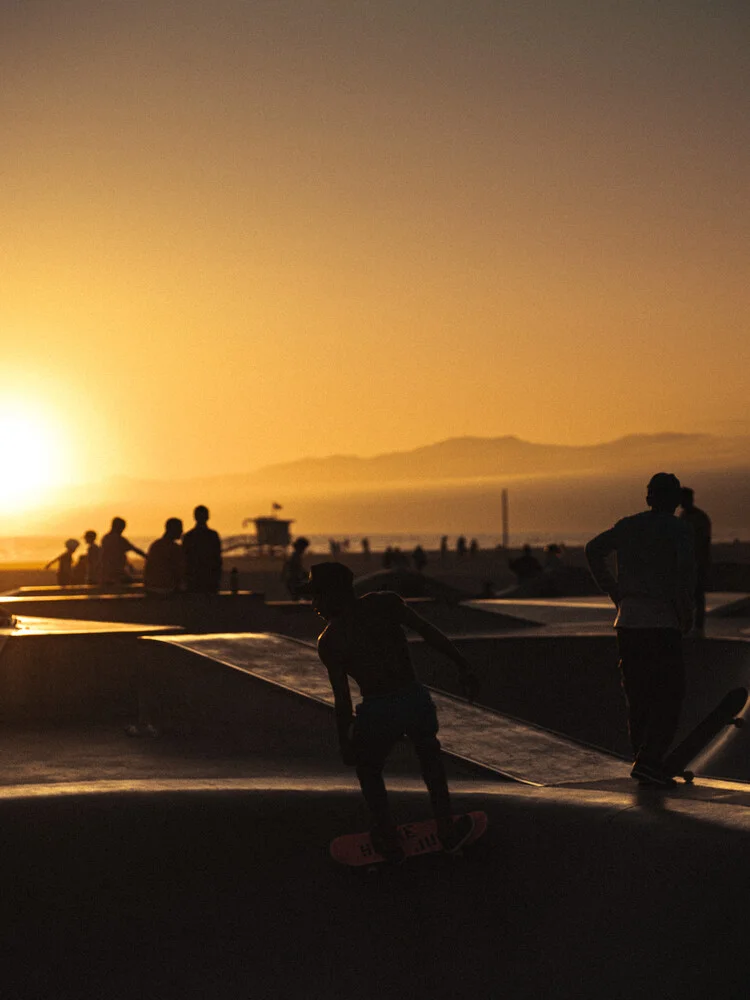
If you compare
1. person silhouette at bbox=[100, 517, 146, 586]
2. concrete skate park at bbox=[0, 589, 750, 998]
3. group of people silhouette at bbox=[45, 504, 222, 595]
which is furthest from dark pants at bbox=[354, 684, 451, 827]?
person silhouette at bbox=[100, 517, 146, 586]

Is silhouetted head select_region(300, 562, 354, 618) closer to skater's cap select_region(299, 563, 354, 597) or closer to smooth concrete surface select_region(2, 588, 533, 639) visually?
skater's cap select_region(299, 563, 354, 597)

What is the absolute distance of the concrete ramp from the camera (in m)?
8.27

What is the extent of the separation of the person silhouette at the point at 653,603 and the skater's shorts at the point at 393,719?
1.68m

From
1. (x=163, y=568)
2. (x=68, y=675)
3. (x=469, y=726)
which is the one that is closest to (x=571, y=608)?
(x=163, y=568)

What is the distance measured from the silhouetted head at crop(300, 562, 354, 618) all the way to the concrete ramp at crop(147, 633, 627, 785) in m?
2.66

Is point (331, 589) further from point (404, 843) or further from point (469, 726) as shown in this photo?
point (469, 726)

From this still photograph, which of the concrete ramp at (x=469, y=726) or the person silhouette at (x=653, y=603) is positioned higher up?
the person silhouette at (x=653, y=603)

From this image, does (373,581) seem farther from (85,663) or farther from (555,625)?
(85,663)

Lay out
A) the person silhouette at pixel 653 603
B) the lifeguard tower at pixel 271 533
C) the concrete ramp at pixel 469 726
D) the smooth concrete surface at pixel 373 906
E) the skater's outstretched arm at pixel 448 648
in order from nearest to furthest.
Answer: the smooth concrete surface at pixel 373 906 < the skater's outstretched arm at pixel 448 648 < the person silhouette at pixel 653 603 < the concrete ramp at pixel 469 726 < the lifeguard tower at pixel 271 533

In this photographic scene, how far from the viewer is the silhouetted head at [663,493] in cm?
721

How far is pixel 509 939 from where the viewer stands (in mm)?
5609

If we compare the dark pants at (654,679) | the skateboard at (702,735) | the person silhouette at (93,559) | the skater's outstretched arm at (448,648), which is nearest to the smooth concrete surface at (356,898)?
the skateboard at (702,735)

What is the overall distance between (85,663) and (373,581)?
13.1 metres

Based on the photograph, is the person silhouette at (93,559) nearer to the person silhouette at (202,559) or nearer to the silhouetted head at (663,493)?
the person silhouette at (202,559)
